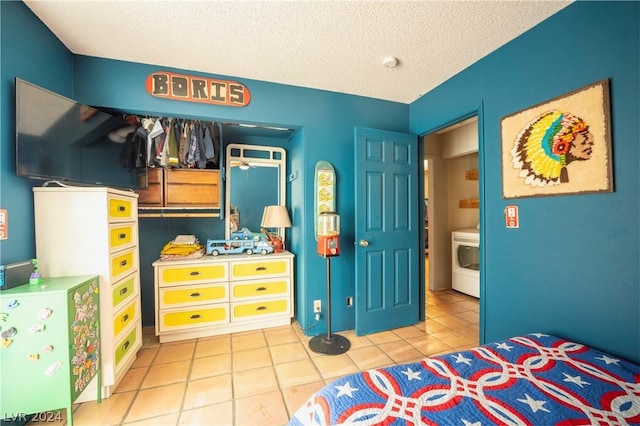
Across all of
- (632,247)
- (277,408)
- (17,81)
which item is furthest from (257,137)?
(632,247)

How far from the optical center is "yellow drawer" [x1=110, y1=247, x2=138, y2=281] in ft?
5.93

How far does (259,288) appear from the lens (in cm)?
274

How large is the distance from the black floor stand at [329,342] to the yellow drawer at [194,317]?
983 mm

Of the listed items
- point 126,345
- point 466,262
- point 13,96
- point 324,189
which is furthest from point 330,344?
point 13,96

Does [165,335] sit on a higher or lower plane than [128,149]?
lower

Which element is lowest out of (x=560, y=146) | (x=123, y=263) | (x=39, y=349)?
(x=39, y=349)

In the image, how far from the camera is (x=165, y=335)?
250cm

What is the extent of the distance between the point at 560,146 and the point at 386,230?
1513 mm

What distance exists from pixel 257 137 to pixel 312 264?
5.91 ft

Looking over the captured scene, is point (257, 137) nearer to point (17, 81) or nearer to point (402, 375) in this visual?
point (17, 81)

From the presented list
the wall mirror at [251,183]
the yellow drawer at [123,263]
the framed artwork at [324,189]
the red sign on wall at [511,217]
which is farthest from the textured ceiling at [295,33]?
the yellow drawer at [123,263]

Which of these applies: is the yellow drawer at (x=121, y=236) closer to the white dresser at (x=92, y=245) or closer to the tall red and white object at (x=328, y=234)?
the white dresser at (x=92, y=245)

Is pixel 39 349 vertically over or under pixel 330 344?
over

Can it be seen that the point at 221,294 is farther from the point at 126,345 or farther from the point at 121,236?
the point at 121,236
